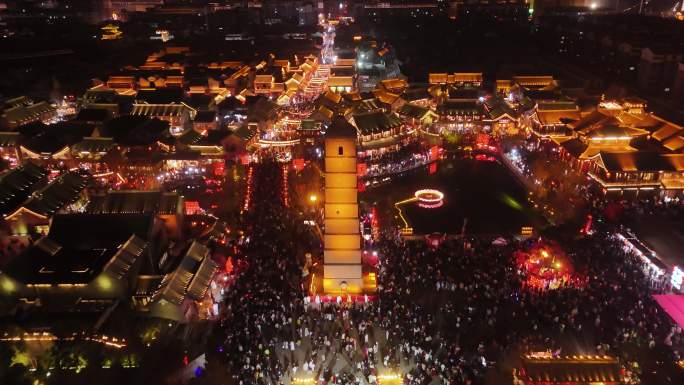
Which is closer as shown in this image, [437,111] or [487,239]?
[487,239]

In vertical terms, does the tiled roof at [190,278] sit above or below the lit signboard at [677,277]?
above

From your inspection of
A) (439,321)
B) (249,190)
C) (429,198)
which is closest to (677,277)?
(439,321)

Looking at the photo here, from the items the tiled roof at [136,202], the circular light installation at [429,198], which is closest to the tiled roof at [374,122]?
the circular light installation at [429,198]

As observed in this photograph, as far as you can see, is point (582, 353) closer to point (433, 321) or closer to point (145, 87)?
point (433, 321)

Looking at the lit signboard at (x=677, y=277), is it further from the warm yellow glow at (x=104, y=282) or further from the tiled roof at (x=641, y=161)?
the warm yellow glow at (x=104, y=282)

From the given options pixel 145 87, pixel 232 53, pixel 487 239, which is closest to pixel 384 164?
pixel 487 239

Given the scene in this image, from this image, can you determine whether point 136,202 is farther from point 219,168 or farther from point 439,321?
point 439,321
